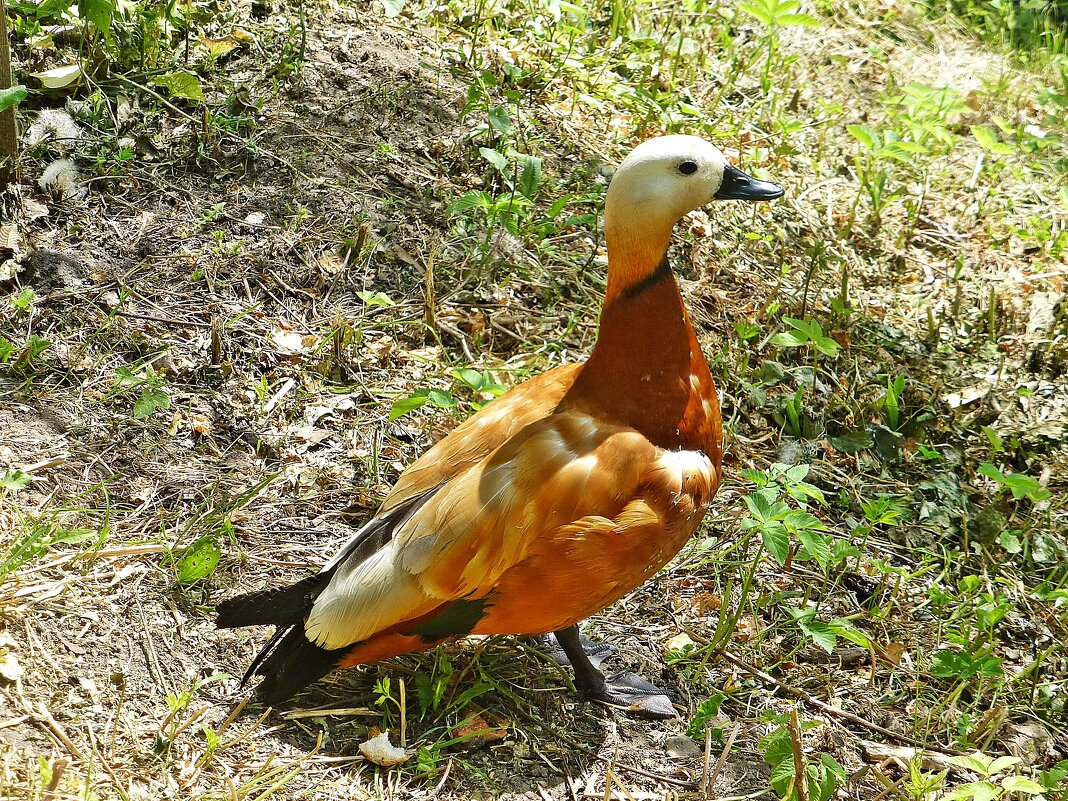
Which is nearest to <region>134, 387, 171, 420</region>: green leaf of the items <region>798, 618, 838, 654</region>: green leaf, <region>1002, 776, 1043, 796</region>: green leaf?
<region>798, 618, 838, 654</region>: green leaf

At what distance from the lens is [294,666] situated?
259 cm

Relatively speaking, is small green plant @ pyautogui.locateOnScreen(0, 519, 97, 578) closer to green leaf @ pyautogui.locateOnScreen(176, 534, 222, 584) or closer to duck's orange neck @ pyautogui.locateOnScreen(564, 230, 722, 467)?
green leaf @ pyautogui.locateOnScreen(176, 534, 222, 584)

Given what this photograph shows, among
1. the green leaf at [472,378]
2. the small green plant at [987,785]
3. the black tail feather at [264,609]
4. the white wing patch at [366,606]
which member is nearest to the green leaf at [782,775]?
the small green plant at [987,785]

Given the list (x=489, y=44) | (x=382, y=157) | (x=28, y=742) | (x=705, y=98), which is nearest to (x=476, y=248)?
(x=382, y=157)

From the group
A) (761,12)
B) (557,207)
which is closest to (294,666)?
(557,207)

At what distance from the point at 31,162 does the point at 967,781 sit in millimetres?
3786

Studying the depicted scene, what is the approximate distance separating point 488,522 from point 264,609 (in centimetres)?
63

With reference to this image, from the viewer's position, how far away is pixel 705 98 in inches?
197

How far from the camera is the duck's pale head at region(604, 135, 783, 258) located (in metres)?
2.63

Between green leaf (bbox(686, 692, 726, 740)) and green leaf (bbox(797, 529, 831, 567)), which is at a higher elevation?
green leaf (bbox(797, 529, 831, 567))

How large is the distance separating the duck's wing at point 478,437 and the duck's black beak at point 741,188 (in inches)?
24.8

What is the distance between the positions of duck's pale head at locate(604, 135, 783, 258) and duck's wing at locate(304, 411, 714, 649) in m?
0.55

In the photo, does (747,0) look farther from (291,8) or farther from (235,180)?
(235,180)

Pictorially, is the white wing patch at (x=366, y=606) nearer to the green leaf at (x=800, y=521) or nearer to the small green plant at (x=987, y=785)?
the green leaf at (x=800, y=521)
